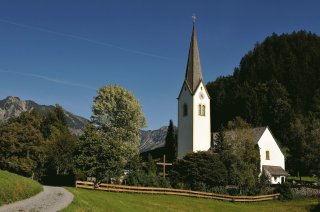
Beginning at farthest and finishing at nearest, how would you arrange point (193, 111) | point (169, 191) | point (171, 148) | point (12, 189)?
point (171, 148)
point (193, 111)
point (169, 191)
point (12, 189)

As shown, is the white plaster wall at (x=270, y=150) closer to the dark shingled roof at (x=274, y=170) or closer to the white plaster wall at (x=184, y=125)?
the dark shingled roof at (x=274, y=170)

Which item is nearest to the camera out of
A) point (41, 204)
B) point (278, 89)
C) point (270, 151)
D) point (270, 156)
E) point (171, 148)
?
point (41, 204)

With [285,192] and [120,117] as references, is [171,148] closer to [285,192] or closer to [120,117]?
[120,117]

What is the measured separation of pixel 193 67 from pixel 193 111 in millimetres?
7808

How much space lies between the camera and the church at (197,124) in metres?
67.8

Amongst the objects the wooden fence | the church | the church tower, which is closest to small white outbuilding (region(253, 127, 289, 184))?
the church

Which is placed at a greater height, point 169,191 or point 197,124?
point 197,124

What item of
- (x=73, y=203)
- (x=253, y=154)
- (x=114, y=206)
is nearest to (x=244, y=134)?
(x=253, y=154)

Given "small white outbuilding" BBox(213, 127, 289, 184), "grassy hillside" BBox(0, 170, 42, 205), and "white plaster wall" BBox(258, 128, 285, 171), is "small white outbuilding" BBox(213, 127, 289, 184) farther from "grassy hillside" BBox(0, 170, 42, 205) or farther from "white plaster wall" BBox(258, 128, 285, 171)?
"grassy hillside" BBox(0, 170, 42, 205)

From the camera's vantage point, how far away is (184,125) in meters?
72.1

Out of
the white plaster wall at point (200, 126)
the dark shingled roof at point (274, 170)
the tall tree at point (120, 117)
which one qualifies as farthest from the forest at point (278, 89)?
the tall tree at point (120, 117)

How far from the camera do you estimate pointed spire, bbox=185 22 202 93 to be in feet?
237

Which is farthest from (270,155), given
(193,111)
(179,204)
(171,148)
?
(179,204)

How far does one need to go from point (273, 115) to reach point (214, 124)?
54.5ft
